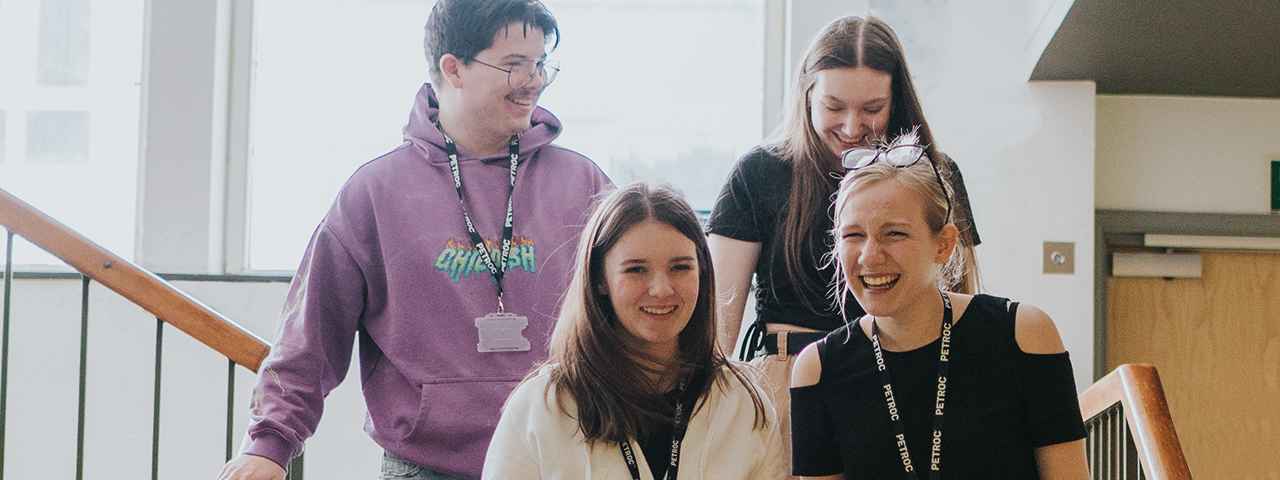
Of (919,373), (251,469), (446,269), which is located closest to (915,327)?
(919,373)

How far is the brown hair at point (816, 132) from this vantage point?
63.1 inches

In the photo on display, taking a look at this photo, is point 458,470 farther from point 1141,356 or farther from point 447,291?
point 1141,356

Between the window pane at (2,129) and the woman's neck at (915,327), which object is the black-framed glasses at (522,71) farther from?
the window pane at (2,129)

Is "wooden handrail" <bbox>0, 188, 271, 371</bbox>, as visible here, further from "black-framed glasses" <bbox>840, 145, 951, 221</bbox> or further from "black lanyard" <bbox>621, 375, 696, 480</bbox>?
"black-framed glasses" <bbox>840, 145, 951, 221</bbox>

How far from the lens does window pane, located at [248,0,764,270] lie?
3.70 m

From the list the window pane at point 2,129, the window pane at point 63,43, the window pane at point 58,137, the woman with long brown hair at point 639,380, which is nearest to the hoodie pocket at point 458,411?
the woman with long brown hair at point 639,380

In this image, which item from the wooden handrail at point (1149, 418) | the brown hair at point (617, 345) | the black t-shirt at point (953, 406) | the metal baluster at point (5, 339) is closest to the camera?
the black t-shirt at point (953, 406)

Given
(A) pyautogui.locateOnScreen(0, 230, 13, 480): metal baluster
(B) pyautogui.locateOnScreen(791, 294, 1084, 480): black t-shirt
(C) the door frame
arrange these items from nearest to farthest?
(B) pyautogui.locateOnScreen(791, 294, 1084, 480): black t-shirt, (A) pyautogui.locateOnScreen(0, 230, 13, 480): metal baluster, (C) the door frame

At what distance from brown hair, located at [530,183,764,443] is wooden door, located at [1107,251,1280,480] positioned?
3.03 m

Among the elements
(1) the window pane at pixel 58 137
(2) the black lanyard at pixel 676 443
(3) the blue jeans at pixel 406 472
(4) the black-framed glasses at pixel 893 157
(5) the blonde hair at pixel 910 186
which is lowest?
(3) the blue jeans at pixel 406 472

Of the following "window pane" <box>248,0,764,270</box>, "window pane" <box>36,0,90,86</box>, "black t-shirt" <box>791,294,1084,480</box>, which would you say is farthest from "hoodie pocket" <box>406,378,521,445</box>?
"window pane" <box>36,0,90,86</box>

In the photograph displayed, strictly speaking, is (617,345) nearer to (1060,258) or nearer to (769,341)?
(769,341)

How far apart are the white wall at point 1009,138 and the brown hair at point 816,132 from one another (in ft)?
6.50

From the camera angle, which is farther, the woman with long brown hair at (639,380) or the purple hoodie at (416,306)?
the purple hoodie at (416,306)
